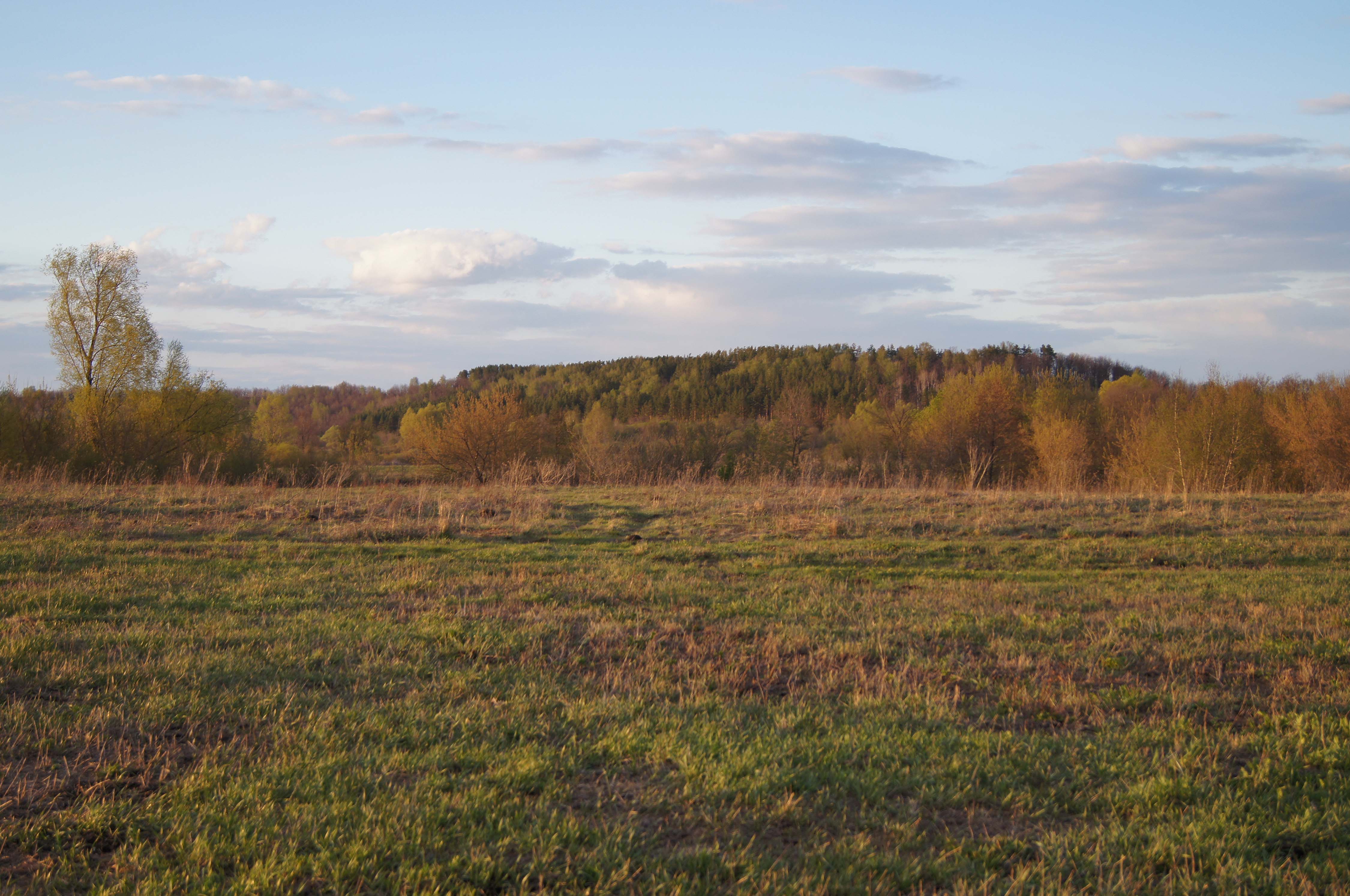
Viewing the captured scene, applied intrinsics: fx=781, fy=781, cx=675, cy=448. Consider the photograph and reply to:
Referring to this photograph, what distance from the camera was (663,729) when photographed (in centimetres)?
489

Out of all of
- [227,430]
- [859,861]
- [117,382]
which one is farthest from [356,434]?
[859,861]

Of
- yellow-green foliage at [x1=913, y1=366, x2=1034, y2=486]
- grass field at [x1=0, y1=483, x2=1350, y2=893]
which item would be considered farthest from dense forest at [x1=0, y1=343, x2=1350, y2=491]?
grass field at [x1=0, y1=483, x2=1350, y2=893]

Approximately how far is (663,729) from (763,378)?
96.1 metres

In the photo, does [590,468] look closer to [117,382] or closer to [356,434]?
[117,382]

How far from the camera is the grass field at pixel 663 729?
343cm

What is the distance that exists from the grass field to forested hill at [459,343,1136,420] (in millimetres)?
70160

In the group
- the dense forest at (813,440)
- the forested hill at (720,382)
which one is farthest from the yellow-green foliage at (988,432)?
the forested hill at (720,382)

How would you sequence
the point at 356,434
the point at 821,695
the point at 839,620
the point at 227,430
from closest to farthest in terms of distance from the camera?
1. the point at 821,695
2. the point at 839,620
3. the point at 227,430
4. the point at 356,434

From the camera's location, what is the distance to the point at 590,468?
1412 inches

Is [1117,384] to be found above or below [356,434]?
above

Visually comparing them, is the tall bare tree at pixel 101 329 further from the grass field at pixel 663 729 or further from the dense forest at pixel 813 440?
the grass field at pixel 663 729

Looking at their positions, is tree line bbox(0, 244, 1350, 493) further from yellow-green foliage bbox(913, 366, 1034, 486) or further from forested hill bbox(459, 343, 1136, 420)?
forested hill bbox(459, 343, 1136, 420)

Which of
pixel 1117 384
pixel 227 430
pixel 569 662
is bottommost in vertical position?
pixel 569 662

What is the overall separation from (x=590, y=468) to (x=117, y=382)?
18.9 meters
